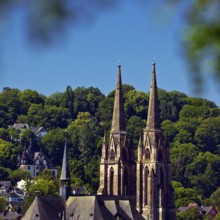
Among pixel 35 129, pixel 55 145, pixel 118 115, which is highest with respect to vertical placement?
pixel 35 129

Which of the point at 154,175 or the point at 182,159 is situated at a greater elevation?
the point at 182,159

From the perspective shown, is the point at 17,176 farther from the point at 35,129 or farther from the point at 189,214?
the point at 189,214

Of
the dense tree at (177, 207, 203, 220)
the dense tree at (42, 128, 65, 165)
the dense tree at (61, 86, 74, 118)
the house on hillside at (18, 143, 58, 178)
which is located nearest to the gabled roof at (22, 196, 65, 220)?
the dense tree at (177, 207, 203, 220)

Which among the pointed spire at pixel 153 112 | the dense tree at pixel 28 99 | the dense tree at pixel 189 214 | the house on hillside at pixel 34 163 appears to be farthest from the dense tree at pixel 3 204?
the dense tree at pixel 28 99

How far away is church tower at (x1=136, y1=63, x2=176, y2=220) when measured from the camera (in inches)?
2830

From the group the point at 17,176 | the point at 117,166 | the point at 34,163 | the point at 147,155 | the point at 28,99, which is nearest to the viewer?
the point at 117,166

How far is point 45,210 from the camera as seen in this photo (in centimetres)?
6875

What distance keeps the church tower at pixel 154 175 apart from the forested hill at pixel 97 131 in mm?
48176

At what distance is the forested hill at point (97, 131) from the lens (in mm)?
140375

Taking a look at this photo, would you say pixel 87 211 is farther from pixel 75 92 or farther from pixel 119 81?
pixel 75 92

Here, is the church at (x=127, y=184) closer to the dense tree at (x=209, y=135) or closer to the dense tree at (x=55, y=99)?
the dense tree at (x=209, y=135)

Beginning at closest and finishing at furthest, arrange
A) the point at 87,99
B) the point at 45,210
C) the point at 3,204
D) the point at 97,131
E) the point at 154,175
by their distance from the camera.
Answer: the point at 45,210
the point at 154,175
the point at 3,204
the point at 97,131
the point at 87,99

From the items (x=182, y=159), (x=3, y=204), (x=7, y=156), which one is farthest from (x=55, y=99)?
(x=3, y=204)

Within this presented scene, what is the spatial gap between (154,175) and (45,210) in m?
9.48
